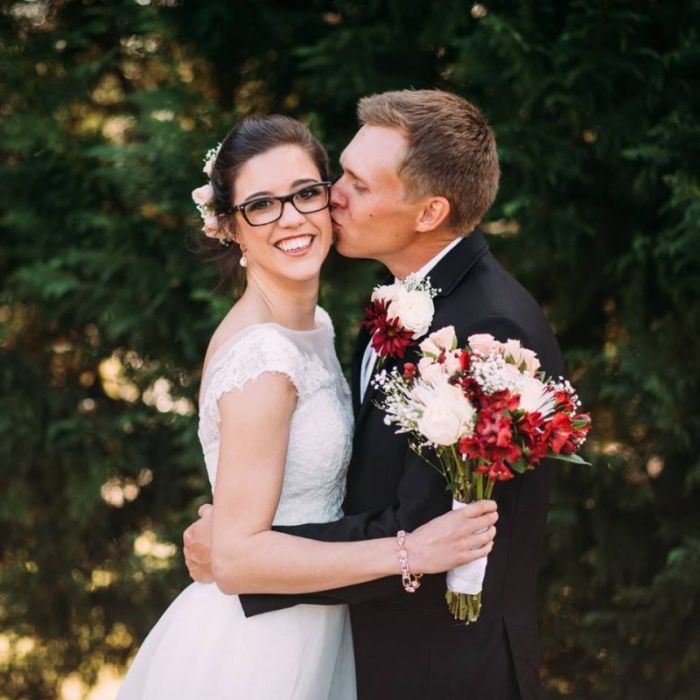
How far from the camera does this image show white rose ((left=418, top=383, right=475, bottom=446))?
2.37 meters

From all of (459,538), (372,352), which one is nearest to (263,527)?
(459,538)

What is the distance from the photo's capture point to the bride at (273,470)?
271 cm

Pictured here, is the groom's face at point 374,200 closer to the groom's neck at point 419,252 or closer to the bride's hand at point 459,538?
the groom's neck at point 419,252

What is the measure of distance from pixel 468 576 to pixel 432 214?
44.1 inches

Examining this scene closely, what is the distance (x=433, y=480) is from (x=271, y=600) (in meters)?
0.60

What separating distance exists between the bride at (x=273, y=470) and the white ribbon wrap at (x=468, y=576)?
2.0 inches

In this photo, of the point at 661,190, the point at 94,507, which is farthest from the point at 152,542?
the point at 661,190

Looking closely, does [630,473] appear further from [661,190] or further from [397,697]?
[397,697]

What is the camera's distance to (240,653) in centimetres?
295

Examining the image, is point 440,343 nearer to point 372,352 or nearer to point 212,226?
point 372,352

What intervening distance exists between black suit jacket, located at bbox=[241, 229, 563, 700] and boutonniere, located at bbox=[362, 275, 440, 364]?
9 cm

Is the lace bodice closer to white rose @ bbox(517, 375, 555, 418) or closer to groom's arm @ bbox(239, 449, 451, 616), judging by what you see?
groom's arm @ bbox(239, 449, 451, 616)

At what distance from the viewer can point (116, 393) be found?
18.6ft

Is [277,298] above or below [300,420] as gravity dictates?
above
